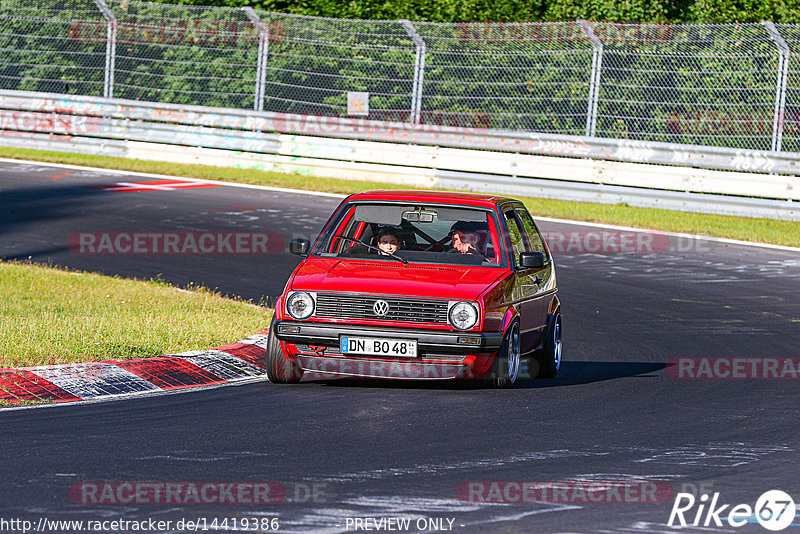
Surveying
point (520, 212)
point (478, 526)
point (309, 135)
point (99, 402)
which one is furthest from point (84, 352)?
point (309, 135)

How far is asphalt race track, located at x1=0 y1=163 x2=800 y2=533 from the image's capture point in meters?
5.83

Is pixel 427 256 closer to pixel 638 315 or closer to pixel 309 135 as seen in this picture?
pixel 638 315

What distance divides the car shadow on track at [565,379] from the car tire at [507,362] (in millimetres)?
172

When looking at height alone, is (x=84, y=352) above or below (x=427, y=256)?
below

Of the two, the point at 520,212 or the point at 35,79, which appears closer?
the point at 520,212

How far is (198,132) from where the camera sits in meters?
25.0

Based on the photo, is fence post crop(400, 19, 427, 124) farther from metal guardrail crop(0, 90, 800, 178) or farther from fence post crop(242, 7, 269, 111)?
fence post crop(242, 7, 269, 111)

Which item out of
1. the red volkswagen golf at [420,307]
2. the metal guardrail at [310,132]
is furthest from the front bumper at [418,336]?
the metal guardrail at [310,132]

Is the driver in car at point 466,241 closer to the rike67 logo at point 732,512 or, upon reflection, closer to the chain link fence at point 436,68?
the rike67 logo at point 732,512

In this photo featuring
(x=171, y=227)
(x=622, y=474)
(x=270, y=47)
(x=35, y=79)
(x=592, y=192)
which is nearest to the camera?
(x=622, y=474)

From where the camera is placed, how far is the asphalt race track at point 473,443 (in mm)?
5832

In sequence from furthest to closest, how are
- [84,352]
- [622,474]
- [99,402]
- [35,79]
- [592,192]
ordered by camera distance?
[35,79] < [592,192] < [84,352] < [99,402] < [622,474]

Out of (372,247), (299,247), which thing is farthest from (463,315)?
(299,247)

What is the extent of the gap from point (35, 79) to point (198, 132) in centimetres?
391
